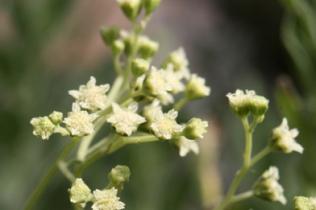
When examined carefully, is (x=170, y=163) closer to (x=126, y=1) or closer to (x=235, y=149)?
(x=235, y=149)

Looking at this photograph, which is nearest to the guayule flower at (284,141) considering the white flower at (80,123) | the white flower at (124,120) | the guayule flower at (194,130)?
the guayule flower at (194,130)

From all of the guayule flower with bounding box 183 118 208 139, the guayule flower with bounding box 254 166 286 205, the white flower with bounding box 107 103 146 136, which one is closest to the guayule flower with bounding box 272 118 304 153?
the guayule flower with bounding box 254 166 286 205

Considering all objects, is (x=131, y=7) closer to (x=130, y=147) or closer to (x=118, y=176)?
(x=118, y=176)

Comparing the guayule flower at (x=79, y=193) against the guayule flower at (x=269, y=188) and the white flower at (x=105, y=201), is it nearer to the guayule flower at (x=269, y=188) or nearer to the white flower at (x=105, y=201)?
the white flower at (x=105, y=201)

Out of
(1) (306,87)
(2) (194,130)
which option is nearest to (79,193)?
(2) (194,130)

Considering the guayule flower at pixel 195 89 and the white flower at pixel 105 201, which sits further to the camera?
the guayule flower at pixel 195 89

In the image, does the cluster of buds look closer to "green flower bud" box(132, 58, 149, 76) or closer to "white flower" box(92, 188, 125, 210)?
"white flower" box(92, 188, 125, 210)
